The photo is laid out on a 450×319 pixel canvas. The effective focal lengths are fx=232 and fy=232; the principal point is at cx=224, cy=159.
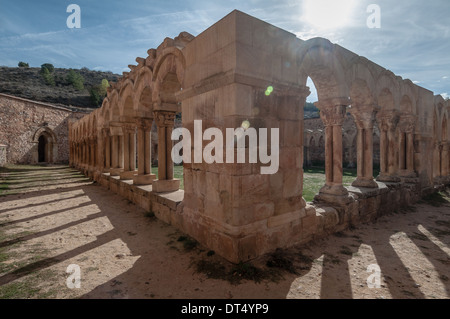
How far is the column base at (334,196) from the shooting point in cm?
446

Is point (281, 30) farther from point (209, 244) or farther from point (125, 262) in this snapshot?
point (125, 262)

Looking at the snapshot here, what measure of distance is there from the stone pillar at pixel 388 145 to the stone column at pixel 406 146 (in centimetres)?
88

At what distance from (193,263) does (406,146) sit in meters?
7.75

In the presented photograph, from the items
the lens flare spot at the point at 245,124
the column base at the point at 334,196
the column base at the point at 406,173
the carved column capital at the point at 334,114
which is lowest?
the column base at the point at 334,196

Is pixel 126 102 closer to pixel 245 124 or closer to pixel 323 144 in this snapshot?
pixel 245 124

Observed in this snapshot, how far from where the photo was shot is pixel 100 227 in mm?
4398

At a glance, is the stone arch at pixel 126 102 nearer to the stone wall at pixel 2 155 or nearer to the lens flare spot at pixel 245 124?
the lens flare spot at pixel 245 124

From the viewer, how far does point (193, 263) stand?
292 centimetres

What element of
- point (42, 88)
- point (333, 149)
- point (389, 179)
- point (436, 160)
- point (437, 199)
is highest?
point (42, 88)

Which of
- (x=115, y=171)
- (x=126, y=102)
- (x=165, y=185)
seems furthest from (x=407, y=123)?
(x=115, y=171)

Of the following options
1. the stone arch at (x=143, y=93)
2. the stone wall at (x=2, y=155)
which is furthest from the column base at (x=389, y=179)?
the stone wall at (x=2, y=155)

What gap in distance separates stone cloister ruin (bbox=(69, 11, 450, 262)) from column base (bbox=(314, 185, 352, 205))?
0.07 ft

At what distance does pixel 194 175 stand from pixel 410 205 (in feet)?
20.7
